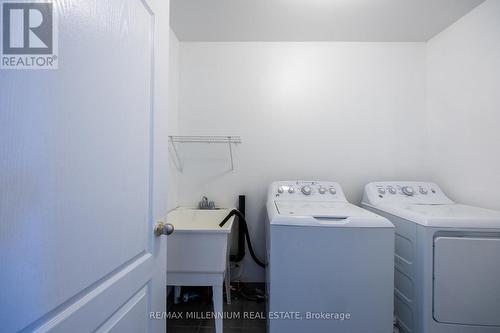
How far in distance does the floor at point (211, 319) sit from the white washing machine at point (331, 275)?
552 mm

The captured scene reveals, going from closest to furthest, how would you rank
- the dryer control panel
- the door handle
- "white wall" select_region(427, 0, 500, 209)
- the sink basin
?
1. the door handle
2. the sink basin
3. "white wall" select_region(427, 0, 500, 209)
4. the dryer control panel

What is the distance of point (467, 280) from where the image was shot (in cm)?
122

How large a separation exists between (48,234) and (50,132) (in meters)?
0.22

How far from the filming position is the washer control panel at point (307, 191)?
1793mm

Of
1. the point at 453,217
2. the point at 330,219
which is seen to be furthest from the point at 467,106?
the point at 330,219

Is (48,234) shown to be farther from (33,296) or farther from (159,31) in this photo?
(159,31)

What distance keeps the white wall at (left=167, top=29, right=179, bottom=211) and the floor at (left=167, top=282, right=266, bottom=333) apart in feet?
2.88

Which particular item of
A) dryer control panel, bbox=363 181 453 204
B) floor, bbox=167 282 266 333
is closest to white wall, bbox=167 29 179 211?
floor, bbox=167 282 266 333

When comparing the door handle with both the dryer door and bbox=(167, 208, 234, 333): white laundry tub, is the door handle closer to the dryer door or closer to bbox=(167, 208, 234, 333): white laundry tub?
bbox=(167, 208, 234, 333): white laundry tub

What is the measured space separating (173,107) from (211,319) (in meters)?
1.88

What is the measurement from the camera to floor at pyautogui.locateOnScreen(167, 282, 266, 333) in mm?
1582

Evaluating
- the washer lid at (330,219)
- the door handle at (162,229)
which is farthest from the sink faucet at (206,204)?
the door handle at (162,229)

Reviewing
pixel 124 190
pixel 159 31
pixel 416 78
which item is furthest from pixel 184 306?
pixel 416 78

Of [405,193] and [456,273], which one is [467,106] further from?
[456,273]
